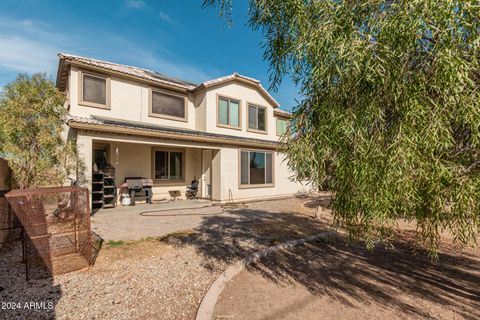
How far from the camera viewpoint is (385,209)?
2477 mm

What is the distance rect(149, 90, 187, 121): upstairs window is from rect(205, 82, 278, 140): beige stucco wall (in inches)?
55.9

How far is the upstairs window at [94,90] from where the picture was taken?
10859mm

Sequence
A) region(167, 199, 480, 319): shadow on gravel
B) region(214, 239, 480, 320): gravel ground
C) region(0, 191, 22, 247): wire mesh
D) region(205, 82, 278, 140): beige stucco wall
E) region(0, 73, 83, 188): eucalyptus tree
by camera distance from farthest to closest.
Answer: region(205, 82, 278, 140): beige stucco wall, region(0, 73, 83, 188): eucalyptus tree, region(0, 191, 22, 247): wire mesh, region(167, 199, 480, 319): shadow on gravel, region(214, 239, 480, 320): gravel ground

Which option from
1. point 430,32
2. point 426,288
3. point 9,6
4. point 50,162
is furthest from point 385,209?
point 9,6

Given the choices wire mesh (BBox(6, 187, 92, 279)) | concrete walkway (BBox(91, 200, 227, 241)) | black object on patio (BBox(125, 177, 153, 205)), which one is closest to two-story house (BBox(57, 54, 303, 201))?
black object on patio (BBox(125, 177, 153, 205))

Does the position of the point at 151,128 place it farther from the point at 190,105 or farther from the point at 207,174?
the point at 207,174

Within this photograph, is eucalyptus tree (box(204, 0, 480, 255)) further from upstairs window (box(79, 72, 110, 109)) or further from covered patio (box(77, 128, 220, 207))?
upstairs window (box(79, 72, 110, 109))

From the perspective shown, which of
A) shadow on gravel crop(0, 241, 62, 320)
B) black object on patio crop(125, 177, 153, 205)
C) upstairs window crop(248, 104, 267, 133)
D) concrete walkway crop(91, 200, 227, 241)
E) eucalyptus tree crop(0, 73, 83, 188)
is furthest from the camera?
upstairs window crop(248, 104, 267, 133)

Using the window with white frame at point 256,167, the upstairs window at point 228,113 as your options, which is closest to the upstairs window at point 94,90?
the upstairs window at point 228,113

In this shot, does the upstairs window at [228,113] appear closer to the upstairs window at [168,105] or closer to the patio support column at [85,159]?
the upstairs window at [168,105]

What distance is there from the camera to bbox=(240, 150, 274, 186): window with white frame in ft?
48.2

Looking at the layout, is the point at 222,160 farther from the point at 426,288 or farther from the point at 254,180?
the point at 426,288

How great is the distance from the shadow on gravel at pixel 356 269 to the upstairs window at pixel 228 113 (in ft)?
26.7

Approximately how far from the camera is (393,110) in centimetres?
256
